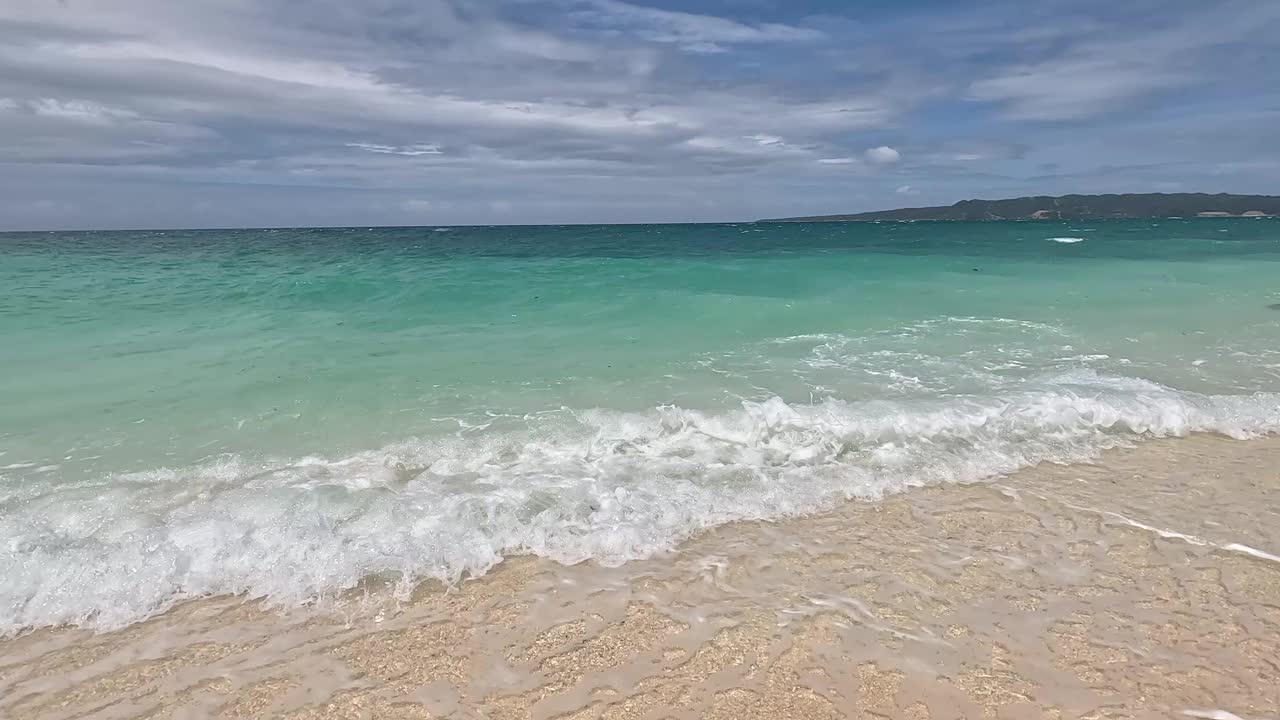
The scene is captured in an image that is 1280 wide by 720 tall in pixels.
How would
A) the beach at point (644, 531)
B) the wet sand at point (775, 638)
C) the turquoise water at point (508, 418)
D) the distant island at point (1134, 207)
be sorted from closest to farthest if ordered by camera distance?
1. the wet sand at point (775, 638)
2. the beach at point (644, 531)
3. the turquoise water at point (508, 418)
4. the distant island at point (1134, 207)

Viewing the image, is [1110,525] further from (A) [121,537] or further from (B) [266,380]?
(B) [266,380]

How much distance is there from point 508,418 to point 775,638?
430 centimetres

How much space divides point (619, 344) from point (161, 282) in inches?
692

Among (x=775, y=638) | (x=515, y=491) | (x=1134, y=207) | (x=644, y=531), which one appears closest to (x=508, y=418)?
(x=515, y=491)

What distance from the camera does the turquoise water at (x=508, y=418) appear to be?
14.9ft

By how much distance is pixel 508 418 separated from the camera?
7.19 metres

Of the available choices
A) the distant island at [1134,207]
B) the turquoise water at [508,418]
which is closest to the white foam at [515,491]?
the turquoise water at [508,418]

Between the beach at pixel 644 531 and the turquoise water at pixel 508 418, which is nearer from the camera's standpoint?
the beach at pixel 644 531

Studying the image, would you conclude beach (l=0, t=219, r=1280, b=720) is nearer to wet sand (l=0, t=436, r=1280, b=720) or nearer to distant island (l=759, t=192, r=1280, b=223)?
wet sand (l=0, t=436, r=1280, b=720)

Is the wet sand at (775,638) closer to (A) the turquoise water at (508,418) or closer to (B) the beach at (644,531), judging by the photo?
(B) the beach at (644,531)

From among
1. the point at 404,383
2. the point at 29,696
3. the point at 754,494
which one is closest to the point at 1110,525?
the point at 754,494

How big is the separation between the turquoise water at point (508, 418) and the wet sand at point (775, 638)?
394mm

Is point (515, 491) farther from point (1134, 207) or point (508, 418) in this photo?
point (1134, 207)

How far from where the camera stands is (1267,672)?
323 cm
